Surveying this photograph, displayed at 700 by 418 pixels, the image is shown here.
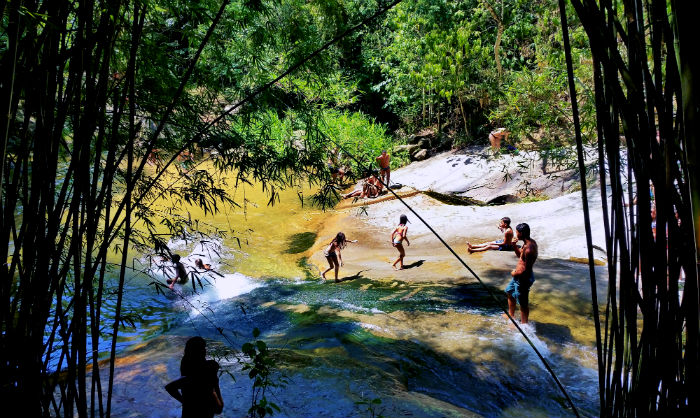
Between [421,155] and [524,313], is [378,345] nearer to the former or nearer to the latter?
[524,313]

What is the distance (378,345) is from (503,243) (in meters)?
3.87

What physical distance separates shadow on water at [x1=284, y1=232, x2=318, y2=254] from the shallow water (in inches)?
71.0

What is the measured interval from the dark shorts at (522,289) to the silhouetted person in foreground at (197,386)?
12.2ft

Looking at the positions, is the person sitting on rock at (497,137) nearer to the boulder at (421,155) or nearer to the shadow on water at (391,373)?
the boulder at (421,155)

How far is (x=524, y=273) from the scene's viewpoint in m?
5.67

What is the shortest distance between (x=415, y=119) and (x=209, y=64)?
13.8m

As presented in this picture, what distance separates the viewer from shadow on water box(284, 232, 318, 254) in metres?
11.0

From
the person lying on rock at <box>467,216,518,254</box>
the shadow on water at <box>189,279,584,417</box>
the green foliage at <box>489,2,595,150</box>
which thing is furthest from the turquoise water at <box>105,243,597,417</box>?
the green foliage at <box>489,2,595,150</box>

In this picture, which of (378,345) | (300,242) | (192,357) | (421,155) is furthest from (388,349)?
(421,155)

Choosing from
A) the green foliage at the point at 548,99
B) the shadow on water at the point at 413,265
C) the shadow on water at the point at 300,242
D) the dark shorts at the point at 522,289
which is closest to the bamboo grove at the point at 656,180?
the dark shorts at the point at 522,289

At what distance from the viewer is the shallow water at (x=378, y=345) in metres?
4.29

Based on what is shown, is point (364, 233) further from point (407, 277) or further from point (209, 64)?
point (209, 64)

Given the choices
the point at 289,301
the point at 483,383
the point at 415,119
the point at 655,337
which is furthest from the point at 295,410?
the point at 415,119

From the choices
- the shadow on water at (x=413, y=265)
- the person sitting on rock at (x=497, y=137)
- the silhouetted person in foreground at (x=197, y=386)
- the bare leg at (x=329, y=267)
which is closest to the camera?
the silhouetted person in foreground at (x=197, y=386)
